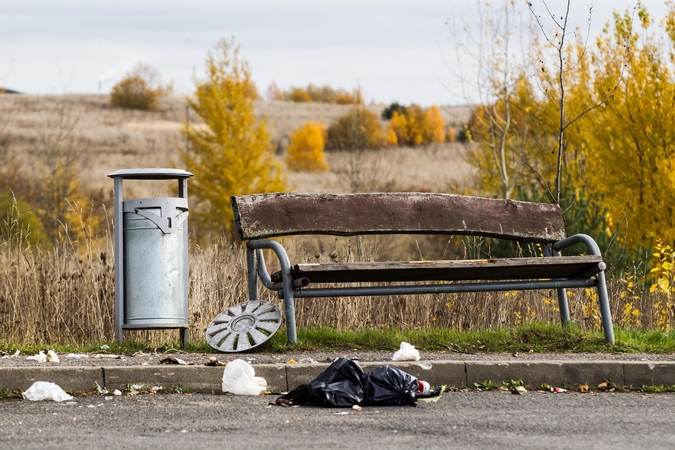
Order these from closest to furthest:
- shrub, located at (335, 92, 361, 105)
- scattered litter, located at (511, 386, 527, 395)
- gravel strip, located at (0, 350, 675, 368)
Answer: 1. scattered litter, located at (511, 386, 527, 395)
2. gravel strip, located at (0, 350, 675, 368)
3. shrub, located at (335, 92, 361, 105)

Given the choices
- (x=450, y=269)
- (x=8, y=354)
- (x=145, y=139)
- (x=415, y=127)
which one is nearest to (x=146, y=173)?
(x=8, y=354)

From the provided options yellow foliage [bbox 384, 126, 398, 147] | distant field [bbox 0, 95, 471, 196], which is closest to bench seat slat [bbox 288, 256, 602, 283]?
distant field [bbox 0, 95, 471, 196]

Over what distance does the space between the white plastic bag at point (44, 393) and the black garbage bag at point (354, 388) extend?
4.04ft

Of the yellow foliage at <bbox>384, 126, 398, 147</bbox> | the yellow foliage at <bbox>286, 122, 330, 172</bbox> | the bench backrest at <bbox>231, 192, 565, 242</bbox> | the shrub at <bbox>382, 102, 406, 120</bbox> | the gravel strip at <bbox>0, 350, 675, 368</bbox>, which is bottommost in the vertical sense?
the gravel strip at <bbox>0, 350, 675, 368</bbox>

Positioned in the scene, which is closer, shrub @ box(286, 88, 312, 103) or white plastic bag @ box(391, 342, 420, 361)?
white plastic bag @ box(391, 342, 420, 361)

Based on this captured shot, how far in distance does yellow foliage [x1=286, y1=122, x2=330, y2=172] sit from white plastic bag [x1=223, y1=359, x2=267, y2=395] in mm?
58477

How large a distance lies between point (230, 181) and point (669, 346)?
2553 cm

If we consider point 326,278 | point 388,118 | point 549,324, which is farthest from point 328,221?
point 388,118

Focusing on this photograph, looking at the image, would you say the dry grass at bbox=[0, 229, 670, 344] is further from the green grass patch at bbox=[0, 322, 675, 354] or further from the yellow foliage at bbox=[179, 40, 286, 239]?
the yellow foliage at bbox=[179, 40, 286, 239]

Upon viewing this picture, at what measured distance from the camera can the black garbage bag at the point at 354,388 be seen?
16.8 ft

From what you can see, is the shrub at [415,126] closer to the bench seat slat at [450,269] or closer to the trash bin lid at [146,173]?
the trash bin lid at [146,173]

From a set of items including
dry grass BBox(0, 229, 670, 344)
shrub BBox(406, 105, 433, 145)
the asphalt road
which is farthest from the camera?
shrub BBox(406, 105, 433, 145)

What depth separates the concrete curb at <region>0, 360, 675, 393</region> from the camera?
17.8ft

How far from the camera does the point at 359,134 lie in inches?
1501
